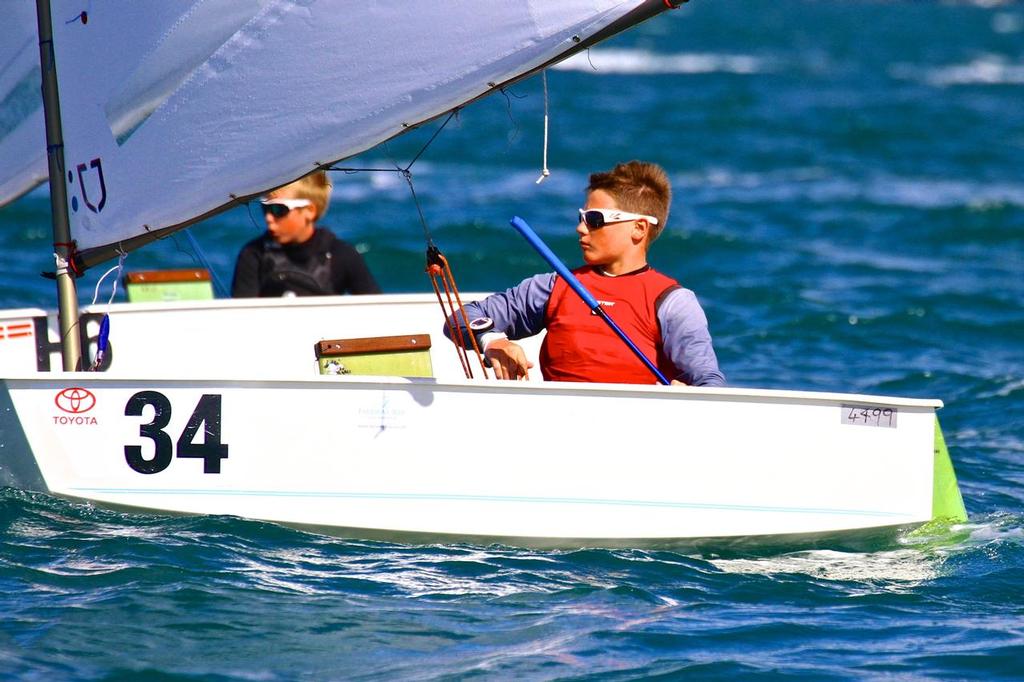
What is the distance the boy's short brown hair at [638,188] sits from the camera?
14.5ft

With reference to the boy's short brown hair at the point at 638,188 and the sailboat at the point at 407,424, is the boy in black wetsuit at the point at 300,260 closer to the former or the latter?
the sailboat at the point at 407,424

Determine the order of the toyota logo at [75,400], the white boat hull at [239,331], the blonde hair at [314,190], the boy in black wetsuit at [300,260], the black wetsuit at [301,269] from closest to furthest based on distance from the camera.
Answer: the toyota logo at [75,400], the white boat hull at [239,331], the blonde hair at [314,190], the boy in black wetsuit at [300,260], the black wetsuit at [301,269]

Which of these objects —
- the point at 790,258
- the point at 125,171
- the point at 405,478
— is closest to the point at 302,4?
the point at 125,171

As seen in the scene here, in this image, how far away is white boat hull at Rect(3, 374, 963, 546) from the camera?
13.7 ft

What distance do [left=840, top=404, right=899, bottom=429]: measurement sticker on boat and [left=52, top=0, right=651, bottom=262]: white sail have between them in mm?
1322

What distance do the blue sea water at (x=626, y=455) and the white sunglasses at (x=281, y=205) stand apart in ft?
2.08

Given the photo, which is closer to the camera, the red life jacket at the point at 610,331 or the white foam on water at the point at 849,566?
the white foam on water at the point at 849,566

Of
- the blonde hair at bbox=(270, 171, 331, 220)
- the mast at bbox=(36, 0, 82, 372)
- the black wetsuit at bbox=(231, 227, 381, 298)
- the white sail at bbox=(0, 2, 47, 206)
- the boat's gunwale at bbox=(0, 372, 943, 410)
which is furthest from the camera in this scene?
the black wetsuit at bbox=(231, 227, 381, 298)

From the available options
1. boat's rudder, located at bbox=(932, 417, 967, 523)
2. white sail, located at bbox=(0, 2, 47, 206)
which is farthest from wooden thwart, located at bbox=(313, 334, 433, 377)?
boat's rudder, located at bbox=(932, 417, 967, 523)

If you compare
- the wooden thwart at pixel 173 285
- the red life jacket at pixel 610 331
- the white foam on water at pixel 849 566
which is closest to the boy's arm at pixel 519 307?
the red life jacket at pixel 610 331

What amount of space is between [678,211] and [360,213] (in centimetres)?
282

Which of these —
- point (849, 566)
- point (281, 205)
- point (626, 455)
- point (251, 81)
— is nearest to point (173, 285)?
point (281, 205)

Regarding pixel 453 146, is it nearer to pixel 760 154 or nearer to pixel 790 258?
pixel 760 154

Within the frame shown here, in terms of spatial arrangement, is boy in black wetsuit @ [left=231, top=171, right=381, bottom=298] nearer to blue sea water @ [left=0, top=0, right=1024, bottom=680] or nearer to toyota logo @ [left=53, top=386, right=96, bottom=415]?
blue sea water @ [left=0, top=0, right=1024, bottom=680]
